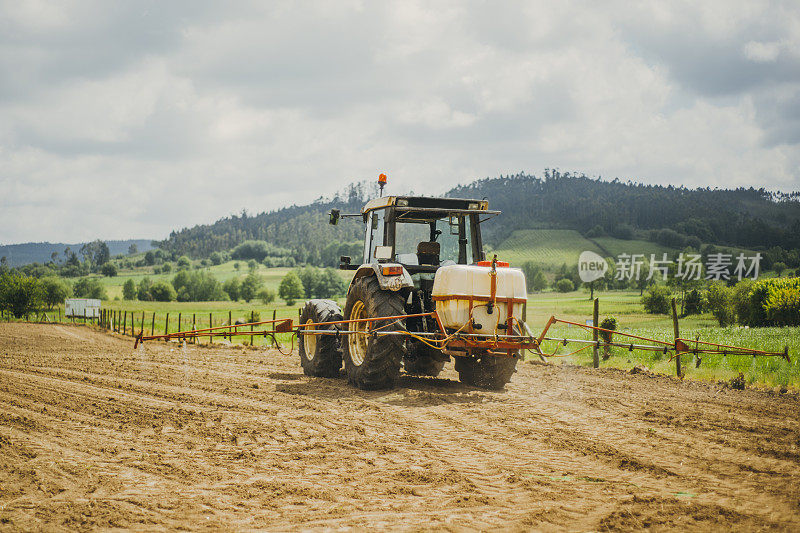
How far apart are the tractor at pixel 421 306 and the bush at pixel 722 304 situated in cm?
3551

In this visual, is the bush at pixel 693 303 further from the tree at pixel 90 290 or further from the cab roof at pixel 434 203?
the tree at pixel 90 290

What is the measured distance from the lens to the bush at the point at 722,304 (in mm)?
40500

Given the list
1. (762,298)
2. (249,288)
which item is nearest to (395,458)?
(762,298)

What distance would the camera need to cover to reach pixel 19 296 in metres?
56.7

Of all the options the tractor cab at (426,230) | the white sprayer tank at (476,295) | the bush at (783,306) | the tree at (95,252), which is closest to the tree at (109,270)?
the tree at (95,252)

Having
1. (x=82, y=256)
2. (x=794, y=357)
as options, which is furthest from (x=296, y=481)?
(x=82, y=256)

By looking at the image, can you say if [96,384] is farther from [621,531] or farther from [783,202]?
[783,202]

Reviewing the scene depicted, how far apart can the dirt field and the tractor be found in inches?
22.7

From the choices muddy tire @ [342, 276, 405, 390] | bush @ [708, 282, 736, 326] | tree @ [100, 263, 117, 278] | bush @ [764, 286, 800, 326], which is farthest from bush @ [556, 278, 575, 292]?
tree @ [100, 263, 117, 278]

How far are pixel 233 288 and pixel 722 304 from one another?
8442 cm

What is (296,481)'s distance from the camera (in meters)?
4.93

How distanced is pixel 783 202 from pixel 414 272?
613 ft

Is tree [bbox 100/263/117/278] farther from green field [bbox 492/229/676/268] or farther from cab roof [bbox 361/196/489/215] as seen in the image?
cab roof [bbox 361/196/489/215]

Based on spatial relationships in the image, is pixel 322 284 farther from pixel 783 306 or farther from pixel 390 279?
pixel 390 279
